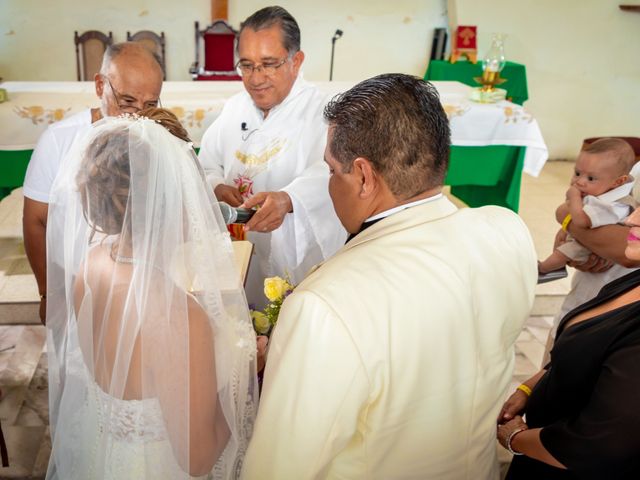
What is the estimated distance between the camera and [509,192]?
431cm

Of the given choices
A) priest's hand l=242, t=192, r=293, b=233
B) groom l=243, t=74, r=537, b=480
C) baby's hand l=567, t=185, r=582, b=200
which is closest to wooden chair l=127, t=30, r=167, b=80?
priest's hand l=242, t=192, r=293, b=233

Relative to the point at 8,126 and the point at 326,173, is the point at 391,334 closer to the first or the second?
the point at 326,173

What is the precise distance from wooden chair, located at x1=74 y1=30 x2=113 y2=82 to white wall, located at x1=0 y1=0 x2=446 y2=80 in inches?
7.0

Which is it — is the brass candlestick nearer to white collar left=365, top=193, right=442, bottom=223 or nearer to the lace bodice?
white collar left=365, top=193, right=442, bottom=223

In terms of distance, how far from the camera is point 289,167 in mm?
2434

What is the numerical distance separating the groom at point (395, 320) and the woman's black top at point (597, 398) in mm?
162

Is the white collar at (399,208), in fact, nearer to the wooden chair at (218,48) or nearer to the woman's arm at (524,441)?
the woman's arm at (524,441)

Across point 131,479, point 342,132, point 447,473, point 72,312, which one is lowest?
point 131,479

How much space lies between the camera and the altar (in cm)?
346

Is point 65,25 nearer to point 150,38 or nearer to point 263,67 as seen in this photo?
point 150,38

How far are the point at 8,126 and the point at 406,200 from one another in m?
3.17

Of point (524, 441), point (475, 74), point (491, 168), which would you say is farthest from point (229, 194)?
point (475, 74)

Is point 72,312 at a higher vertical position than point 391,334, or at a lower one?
lower

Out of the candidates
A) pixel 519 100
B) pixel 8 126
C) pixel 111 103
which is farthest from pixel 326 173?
pixel 519 100
